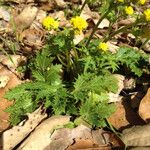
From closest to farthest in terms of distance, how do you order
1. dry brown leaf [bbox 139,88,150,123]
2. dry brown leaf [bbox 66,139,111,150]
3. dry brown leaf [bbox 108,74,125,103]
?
1. dry brown leaf [bbox 66,139,111,150]
2. dry brown leaf [bbox 139,88,150,123]
3. dry brown leaf [bbox 108,74,125,103]

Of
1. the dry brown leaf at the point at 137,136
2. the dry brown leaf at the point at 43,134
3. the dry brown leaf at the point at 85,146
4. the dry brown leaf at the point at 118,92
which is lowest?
the dry brown leaf at the point at 85,146

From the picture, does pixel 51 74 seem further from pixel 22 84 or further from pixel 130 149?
pixel 130 149

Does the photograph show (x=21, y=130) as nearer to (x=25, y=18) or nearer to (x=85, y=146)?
(x=85, y=146)

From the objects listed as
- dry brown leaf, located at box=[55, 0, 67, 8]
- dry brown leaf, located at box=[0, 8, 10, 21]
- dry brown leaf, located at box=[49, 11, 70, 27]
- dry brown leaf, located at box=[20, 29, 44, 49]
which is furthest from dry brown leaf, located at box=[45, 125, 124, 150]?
dry brown leaf, located at box=[55, 0, 67, 8]

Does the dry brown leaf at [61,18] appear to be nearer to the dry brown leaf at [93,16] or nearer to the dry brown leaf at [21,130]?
the dry brown leaf at [93,16]

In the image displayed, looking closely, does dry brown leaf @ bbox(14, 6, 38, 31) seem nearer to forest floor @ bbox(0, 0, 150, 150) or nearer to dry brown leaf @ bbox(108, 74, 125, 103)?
forest floor @ bbox(0, 0, 150, 150)

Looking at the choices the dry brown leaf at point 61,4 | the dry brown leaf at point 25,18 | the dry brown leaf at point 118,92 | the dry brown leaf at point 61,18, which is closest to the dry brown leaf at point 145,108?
the dry brown leaf at point 118,92

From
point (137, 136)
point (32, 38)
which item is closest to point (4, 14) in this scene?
point (32, 38)
